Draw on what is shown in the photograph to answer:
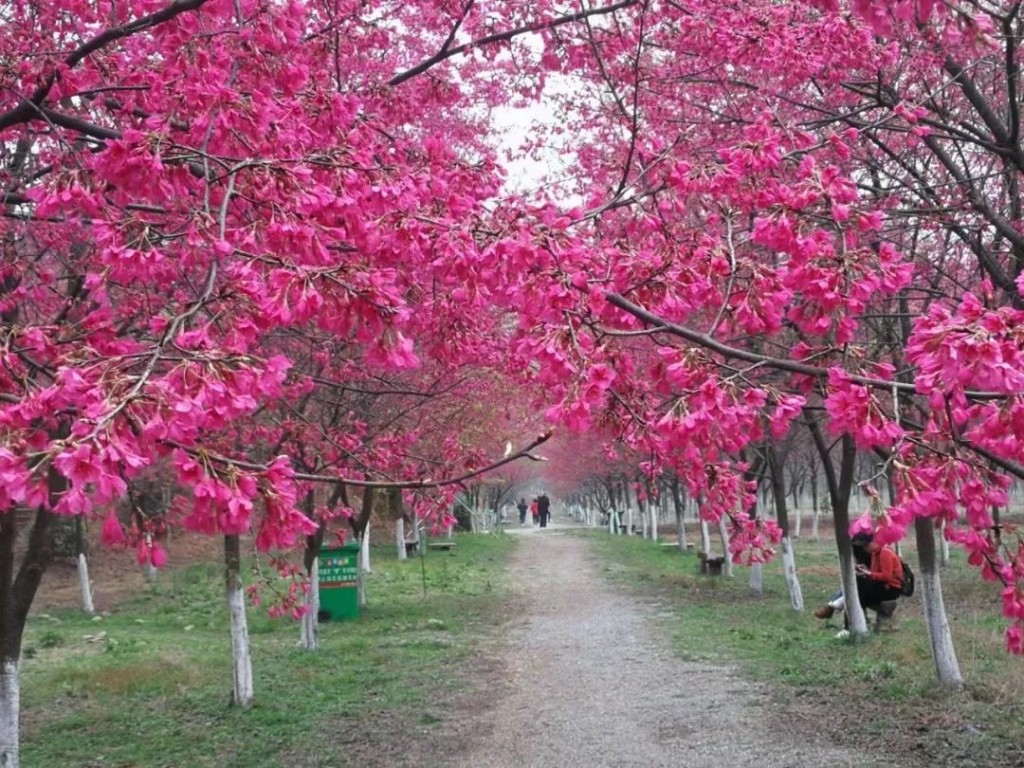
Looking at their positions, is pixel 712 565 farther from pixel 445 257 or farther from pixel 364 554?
pixel 445 257

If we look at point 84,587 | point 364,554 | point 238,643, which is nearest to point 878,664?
point 238,643

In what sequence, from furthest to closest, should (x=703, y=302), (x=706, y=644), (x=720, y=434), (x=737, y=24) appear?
(x=706, y=644) < (x=737, y=24) < (x=703, y=302) < (x=720, y=434)

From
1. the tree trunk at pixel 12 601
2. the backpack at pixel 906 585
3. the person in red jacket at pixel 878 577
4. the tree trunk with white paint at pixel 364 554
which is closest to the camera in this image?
the tree trunk at pixel 12 601

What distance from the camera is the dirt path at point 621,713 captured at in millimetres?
6641

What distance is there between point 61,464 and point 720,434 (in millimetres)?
2597

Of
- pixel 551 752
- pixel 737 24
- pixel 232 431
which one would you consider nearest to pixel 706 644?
pixel 551 752

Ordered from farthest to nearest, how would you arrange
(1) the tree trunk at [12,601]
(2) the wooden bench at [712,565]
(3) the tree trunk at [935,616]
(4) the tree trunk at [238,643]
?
(2) the wooden bench at [712,565]
(4) the tree trunk at [238,643]
(3) the tree trunk at [935,616]
(1) the tree trunk at [12,601]

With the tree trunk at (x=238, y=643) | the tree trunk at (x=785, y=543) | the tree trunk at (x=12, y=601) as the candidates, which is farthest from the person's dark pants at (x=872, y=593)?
the tree trunk at (x=12, y=601)

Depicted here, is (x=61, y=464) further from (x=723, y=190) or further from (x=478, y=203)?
(x=723, y=190)

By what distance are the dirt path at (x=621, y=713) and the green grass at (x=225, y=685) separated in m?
0.70

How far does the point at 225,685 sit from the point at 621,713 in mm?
4601

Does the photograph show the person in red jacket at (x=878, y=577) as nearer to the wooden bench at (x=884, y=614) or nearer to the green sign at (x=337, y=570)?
the wooden bench at (x=884, y=614)

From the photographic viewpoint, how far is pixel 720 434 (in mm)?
3812

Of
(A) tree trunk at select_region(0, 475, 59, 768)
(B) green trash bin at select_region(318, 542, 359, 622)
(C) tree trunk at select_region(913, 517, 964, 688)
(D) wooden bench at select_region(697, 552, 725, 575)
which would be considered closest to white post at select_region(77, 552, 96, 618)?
(B) green trash bin at select_region(318, 542, 359, 622)
